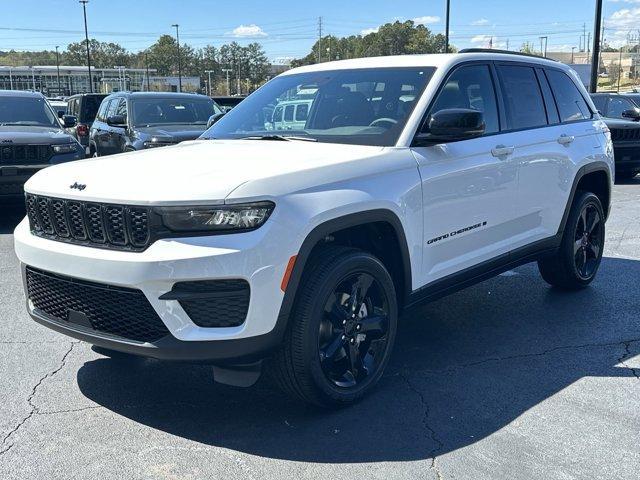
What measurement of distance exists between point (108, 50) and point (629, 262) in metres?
151

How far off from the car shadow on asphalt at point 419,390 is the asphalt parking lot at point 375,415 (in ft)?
0.04

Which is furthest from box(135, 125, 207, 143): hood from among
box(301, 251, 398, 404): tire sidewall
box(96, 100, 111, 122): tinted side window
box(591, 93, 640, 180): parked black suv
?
box(591, 93, 640, 180): parked black suv

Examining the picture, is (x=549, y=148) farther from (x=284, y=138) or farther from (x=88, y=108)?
(x=88, y=108)

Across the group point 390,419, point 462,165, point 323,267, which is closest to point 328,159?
point 323,267

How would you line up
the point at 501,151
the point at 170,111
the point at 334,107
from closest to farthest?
the point at 334,107
the point at 501,151
the point at 170,111

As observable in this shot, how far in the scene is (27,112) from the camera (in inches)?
408

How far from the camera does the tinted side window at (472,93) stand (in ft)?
14.6

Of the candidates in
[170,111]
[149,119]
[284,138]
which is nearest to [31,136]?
[149,119]

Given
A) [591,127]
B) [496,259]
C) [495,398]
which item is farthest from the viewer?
[591,127]

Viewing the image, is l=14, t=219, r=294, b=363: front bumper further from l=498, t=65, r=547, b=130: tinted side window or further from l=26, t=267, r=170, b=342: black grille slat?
l=498, t=65, r=547, b=130: tinted side window

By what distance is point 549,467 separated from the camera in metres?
3.16

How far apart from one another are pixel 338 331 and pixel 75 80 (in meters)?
121

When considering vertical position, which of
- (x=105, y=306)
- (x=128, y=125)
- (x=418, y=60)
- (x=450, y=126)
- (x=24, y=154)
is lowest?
(x=105, y=306)

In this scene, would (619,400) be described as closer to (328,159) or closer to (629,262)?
(328,159)
